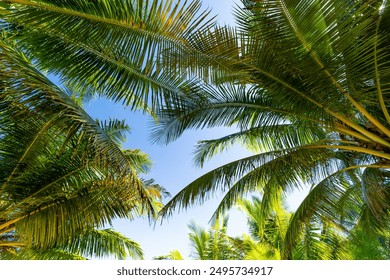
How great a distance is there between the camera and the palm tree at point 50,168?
4090 millimetres

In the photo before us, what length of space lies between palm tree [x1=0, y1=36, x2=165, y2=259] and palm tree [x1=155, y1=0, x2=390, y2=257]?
1.10 m

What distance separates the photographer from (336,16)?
3652mm

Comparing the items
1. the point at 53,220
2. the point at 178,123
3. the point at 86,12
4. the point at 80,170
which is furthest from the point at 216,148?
the point at 86,12

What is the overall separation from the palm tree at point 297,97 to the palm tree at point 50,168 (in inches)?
43.4

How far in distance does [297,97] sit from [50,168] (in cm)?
366

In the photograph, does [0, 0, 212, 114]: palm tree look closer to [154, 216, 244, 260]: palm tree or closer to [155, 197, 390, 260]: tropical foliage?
[155, 197, 390, 260]: tropical foliage

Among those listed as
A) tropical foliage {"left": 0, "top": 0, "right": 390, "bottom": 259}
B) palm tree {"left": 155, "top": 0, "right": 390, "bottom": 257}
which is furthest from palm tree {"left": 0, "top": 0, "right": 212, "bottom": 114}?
palm tree {"left": 155, "top": 0, "right": 390, "bottom": 257}

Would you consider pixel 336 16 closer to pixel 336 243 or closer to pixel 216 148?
pixel 216 148

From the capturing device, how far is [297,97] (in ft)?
14.6

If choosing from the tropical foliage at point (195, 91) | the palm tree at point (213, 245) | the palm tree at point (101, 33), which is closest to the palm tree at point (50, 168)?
the tropical foliage at point (195, 91)

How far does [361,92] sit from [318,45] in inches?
31.6

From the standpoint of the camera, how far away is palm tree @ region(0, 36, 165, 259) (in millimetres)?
4090

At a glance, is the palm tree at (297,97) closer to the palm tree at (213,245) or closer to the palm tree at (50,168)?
the palm tree at (50,168)

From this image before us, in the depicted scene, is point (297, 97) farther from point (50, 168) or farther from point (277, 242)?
point (277, 242)
